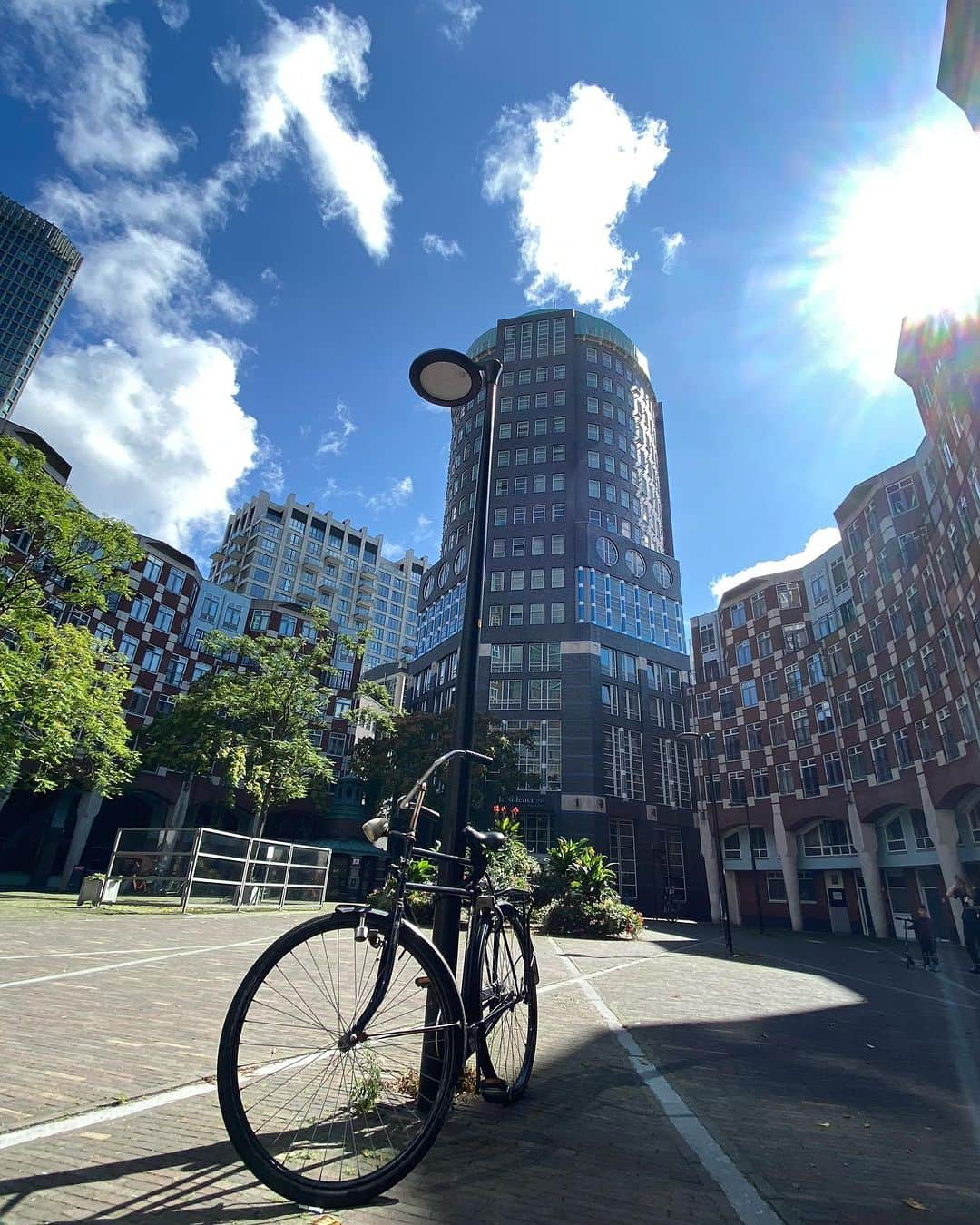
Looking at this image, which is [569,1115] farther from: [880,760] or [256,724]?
[880,760]

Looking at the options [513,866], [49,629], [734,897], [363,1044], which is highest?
[49,629]

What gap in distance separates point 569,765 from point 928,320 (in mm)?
33843

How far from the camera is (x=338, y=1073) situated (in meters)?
3.30

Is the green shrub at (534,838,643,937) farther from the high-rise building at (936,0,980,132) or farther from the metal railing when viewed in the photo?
the high-rise building at (936,0,980,132)

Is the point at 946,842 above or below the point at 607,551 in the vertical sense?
below

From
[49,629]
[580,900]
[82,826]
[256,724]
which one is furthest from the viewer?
[82,826]

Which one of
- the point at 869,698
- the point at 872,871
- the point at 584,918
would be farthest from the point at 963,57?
the point at 872,871

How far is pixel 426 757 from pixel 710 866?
24.5m

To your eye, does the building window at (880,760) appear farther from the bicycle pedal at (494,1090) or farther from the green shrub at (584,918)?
the bicycle pedal at (494,1090)

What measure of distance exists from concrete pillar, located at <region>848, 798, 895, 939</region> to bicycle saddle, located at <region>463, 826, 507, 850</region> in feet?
133

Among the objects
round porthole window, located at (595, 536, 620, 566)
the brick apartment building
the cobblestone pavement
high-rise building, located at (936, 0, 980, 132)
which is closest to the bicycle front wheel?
the cobblestone pavement

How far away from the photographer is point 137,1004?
5.77 m

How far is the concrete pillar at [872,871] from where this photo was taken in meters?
36.6

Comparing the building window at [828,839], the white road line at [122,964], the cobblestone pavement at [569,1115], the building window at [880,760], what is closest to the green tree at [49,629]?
the white road line at [122,964]
